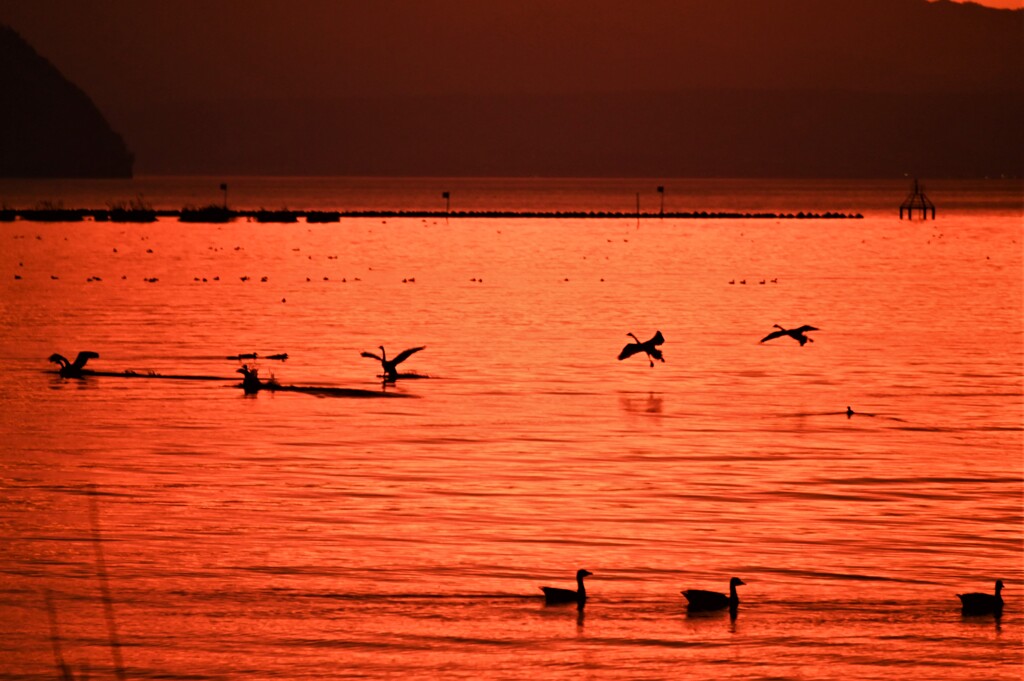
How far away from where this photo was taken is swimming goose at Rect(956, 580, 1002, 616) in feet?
65.2

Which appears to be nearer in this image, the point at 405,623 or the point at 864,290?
the point at 405,623

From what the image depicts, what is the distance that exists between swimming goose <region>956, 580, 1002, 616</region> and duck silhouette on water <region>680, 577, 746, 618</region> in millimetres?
2654

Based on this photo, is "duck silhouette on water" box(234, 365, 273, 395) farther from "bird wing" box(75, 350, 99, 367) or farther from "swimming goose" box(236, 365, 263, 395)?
"bird wing" box(75, 350, 99, 367)

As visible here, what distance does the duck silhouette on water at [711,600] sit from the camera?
65.4 ft

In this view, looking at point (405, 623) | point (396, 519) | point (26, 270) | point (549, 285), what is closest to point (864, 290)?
point (549, 285)

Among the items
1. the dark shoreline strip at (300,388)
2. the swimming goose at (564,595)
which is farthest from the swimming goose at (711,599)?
the dark shoreline strip at (300,388)

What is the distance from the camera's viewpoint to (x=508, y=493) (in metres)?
27.1

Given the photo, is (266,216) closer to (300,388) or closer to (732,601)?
(300,388)

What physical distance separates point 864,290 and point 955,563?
57.5 metres

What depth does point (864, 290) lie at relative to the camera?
259ft

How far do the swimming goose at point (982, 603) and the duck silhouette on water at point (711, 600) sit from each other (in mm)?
2654

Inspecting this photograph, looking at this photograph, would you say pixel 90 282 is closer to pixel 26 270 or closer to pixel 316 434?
pixel 26 270

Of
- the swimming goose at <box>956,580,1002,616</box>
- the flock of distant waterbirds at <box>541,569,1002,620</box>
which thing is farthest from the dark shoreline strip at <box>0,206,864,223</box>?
the swimming goose at <box>956,580,1002,616</box>

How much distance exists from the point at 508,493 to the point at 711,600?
25.0ft
